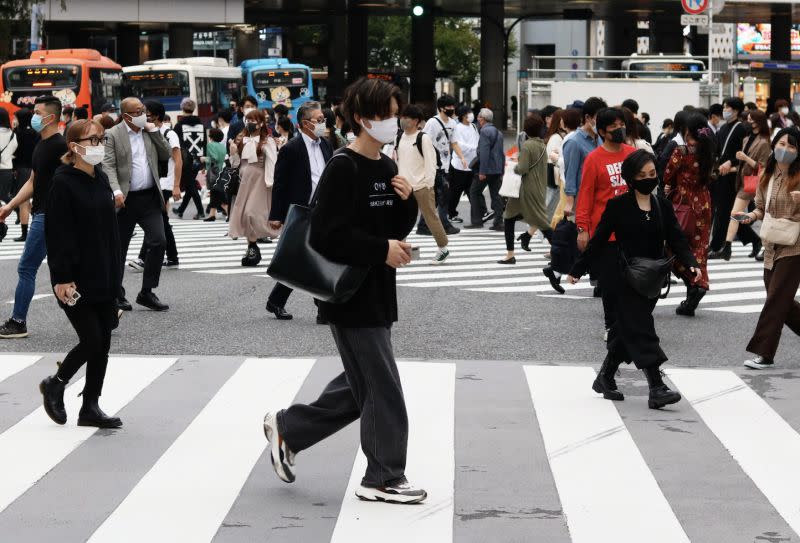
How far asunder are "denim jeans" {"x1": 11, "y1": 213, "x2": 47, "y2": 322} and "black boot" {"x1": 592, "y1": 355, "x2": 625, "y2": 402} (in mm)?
4697

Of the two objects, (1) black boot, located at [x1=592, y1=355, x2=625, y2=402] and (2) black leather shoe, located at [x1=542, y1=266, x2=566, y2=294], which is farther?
(2) black leather shoe, located at [x1=542, y1=266, x2=566, y2=294]

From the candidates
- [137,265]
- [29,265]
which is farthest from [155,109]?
[29,265]

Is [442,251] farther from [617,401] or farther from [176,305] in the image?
[617,401]

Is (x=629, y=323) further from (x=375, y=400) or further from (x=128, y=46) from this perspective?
(x=128, y=46)

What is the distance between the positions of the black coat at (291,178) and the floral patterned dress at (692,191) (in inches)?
129

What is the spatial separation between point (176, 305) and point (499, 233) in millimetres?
8794

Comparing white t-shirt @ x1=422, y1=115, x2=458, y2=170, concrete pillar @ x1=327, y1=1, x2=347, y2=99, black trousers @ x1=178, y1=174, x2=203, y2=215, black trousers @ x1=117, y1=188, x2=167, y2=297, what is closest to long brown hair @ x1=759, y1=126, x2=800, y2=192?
black trousers @ x1=117, y1=188, x2=167, y2=297

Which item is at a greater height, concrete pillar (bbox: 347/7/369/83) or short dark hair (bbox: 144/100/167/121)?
concrete pillar (bbox: 347/7/369/83)

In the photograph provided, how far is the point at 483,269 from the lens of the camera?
51.2 ft

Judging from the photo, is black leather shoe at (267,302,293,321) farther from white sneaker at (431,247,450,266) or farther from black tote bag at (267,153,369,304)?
black tote bag at (267,153,369,304)

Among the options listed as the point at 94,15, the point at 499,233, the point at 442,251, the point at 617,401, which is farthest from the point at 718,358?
the point at 94,15

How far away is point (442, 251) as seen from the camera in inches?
619

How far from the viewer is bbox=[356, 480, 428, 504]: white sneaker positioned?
5.84m

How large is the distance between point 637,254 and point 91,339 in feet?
10.8
